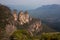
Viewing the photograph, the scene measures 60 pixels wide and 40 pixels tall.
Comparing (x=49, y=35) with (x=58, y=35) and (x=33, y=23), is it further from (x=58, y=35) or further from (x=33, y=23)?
(x=33, y=23)

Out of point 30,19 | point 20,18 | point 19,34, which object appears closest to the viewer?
point 19,34

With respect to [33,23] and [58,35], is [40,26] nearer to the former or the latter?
[33,23]

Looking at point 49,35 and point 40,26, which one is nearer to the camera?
point 49,35

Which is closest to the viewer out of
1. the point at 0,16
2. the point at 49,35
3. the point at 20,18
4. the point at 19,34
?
the point at 49,35

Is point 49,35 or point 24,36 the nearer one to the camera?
point 49,35

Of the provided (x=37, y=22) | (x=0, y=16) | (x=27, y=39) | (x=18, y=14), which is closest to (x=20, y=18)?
(x=18, y=14)

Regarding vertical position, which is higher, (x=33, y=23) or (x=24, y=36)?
(x=24, y=36)

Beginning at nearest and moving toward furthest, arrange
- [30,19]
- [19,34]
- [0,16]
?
[19,34] < [0,16] < [30,19]

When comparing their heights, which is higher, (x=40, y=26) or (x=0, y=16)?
(x=0, y=16)

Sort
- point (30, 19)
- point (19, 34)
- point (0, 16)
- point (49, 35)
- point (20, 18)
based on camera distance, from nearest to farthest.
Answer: point (49, 35) < point (19, 34) < point (0, 16) < point (20, 18) < point (30, 19)
